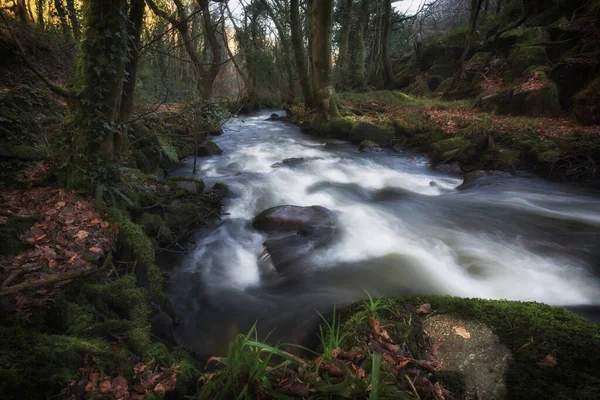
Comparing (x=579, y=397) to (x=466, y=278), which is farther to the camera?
(x=466, y=278)

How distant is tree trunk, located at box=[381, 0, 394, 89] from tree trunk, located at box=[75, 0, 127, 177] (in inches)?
604

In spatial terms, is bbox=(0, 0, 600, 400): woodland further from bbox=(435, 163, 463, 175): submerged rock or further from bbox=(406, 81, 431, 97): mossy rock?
bbox=(406, 81, 431, 97): mossy rock

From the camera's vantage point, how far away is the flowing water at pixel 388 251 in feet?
13.1

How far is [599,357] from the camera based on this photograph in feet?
6.12

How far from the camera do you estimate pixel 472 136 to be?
31.2 ft

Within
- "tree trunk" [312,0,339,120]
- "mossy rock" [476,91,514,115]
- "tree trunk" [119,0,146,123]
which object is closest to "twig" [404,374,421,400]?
"tree trunk" [119,0,146,123]

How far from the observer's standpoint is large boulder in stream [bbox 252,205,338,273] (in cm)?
498

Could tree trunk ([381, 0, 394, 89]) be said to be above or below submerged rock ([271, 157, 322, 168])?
above

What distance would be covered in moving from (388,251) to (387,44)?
16.1 meters

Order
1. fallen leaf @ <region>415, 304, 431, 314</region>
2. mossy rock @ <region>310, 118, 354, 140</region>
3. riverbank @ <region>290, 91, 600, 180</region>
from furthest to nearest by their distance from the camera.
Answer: mossy rock @ <region>310, 118, 354, 140</region>
riverbank @ <region>290, 91, 600, 180</region>
fallen leaf @ <region>415, 304, 431, 314</region>

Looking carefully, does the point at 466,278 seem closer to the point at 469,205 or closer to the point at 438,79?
the point at 469,205

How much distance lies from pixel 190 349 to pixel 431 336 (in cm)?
238

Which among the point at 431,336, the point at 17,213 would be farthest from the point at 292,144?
the point at 431,336

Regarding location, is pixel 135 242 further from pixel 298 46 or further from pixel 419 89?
pixel 419 89
